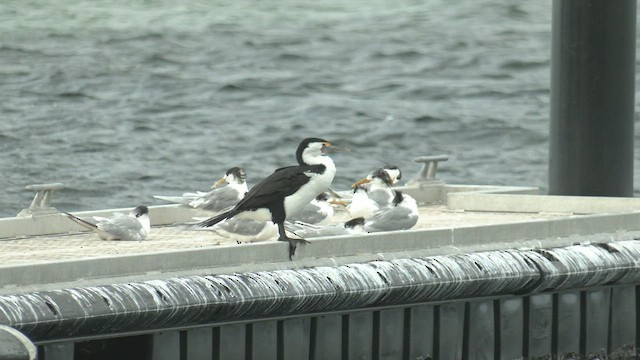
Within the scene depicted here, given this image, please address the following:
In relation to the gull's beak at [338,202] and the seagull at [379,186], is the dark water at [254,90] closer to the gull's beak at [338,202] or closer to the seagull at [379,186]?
the gull's beak at [338,202]

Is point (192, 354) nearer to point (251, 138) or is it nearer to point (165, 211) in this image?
point (165, 211)

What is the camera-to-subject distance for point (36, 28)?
2598 inches

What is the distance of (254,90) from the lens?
51.4 m

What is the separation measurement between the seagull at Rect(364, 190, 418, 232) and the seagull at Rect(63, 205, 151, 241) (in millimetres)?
1961

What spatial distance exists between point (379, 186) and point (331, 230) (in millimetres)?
2569

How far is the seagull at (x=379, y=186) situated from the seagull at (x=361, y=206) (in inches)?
4.7

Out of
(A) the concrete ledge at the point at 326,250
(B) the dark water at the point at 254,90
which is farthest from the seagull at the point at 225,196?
(B) the dark water at the point at 254,90

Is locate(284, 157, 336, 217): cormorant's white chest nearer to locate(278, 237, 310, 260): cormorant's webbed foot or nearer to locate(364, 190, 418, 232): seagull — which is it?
locate(278, 237, 310, 260): cormorant's webbed foot

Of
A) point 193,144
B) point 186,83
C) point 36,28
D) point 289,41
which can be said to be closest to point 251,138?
point 193,144

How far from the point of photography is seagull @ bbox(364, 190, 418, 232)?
16281mm

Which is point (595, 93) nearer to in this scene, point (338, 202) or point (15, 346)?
point (338, 202)

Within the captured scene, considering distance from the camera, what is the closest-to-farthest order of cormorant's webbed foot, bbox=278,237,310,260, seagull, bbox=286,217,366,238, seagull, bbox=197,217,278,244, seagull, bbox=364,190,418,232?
cormorant's webbed foot, bbox=278,237,310,260 → seagull, bbox=197,217,278,244 → seagull, bbox=286,217,366,238 → seagull, bbox=364,190,418,232

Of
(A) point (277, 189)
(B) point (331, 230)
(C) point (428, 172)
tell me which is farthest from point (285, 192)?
(C) point (428, 172)

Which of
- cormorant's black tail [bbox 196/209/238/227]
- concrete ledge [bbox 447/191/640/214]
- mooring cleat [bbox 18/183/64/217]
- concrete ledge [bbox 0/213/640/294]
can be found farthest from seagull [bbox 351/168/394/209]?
mooring cleat [bbox 18/183/64/217]
